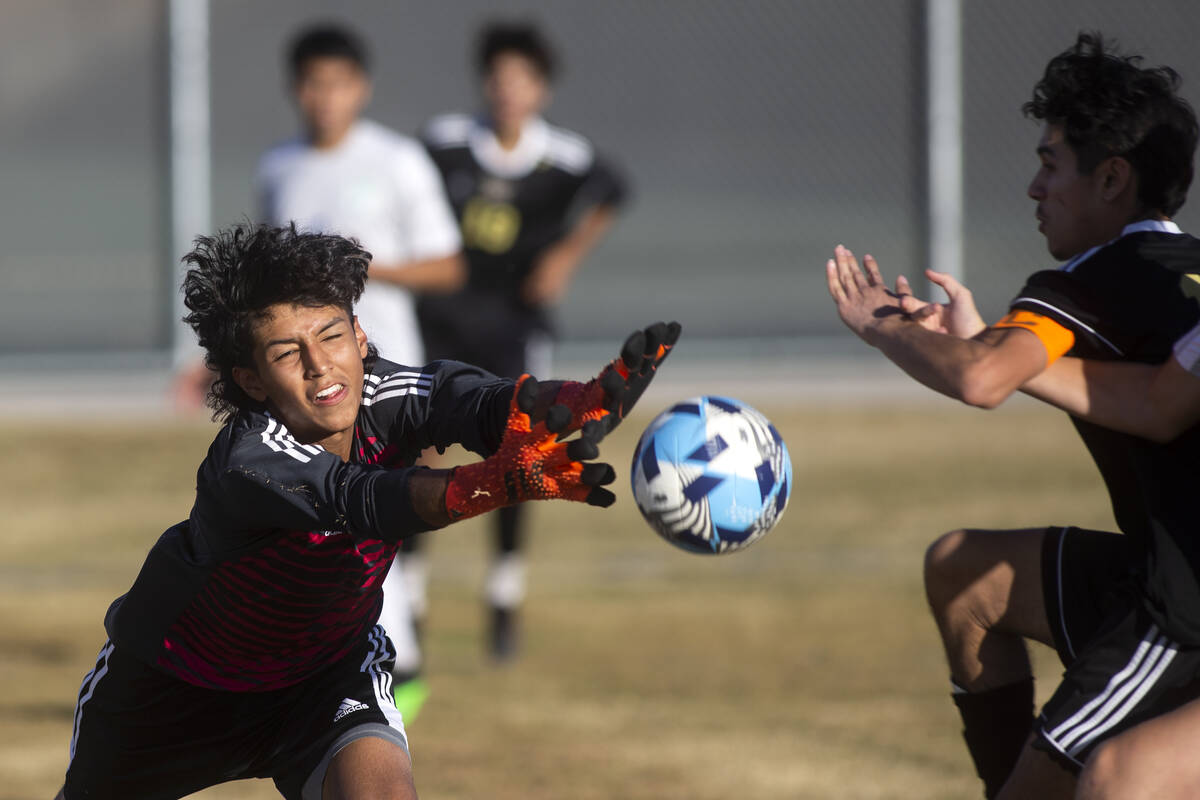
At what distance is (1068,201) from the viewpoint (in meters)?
3.20

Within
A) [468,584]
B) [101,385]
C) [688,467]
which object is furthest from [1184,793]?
[101,385]

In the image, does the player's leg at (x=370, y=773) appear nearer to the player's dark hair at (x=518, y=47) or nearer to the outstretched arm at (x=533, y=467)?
the outstretched arm at (x=533, y=467)

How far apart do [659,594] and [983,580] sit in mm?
4048

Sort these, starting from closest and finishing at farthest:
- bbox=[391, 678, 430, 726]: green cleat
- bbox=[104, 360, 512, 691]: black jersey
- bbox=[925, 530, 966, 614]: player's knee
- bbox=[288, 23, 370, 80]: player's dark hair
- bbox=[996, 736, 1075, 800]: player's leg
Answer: bbox=[104, 360, 512, 691]: black jersey, bbox=[996, 736, 1075, 800]: player's leg, bbox=[925, 530, 966, 614]: player's knee, bbox=[391, 678, 430, 726]: green cleat, bbox=[288, 23, 370, 80]: player's dark hair

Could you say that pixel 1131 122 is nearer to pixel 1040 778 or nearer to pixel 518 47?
pixel 1040 778

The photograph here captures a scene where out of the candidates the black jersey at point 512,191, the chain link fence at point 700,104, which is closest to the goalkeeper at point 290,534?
the black jersey at point 512,191

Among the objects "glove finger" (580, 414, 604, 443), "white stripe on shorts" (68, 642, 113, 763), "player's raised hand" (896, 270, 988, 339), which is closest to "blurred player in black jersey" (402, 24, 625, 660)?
"white stripe on shorts" (68, 642, 113, 763)

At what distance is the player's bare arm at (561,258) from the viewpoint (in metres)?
7.12

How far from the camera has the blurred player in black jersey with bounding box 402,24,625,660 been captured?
22.7ft

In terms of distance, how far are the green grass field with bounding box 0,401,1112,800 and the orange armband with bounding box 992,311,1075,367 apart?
199 centimetres

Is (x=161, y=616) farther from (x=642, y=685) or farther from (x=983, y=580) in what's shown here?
(x=642, y=685)

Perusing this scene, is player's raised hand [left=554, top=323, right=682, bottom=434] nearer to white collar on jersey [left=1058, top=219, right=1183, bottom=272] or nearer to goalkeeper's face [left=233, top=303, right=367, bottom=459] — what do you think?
goalkeeper's face [left=233, top=303, right=367, bottom=459]

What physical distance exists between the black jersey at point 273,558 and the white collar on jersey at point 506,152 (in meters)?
4.15

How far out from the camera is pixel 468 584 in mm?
7910
